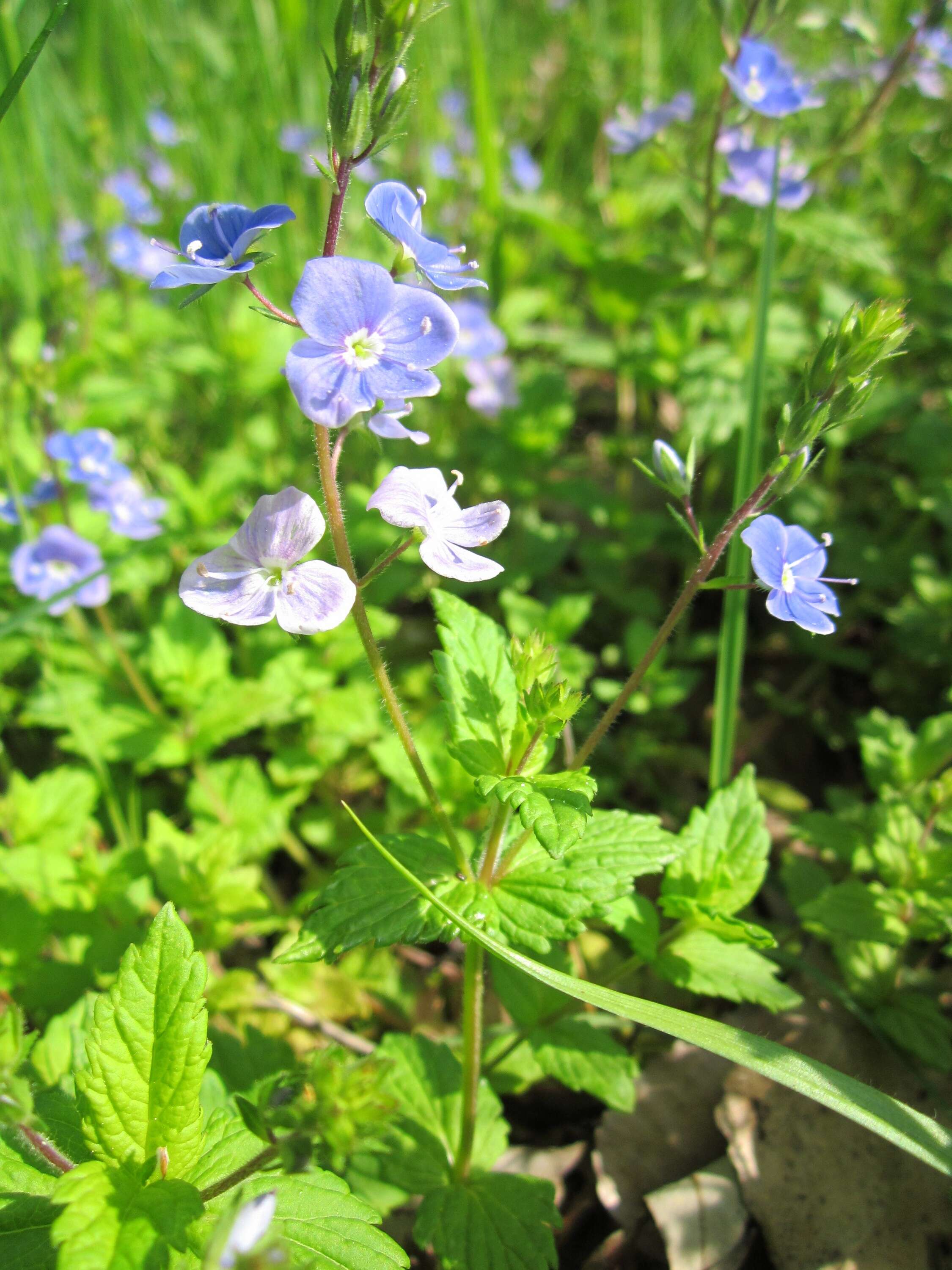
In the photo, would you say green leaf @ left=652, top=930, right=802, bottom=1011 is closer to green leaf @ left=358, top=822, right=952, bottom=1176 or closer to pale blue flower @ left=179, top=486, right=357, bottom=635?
green leaf @ left=358, top=822, right=952, bottom=1176

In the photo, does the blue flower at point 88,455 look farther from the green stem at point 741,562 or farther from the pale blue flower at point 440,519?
the green stem at point 741,562

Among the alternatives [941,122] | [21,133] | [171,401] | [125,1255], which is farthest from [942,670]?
[21,133]

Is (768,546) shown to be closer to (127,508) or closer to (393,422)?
(393,422)

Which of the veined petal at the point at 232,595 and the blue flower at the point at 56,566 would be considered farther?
the blue flower at the point at 56,566

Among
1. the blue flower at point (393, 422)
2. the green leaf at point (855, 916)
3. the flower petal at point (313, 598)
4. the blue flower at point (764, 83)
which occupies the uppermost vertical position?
the blue flower at point (764, 83)

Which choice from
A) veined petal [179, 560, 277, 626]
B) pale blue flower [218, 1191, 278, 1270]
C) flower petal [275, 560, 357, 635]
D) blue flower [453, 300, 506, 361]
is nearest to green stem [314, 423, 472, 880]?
flower petal [275, 560, 357, 635]

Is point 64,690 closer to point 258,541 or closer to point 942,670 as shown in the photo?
point 258,541

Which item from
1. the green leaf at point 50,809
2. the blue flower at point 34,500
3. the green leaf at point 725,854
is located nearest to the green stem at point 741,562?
the green leaf at point 725,854
